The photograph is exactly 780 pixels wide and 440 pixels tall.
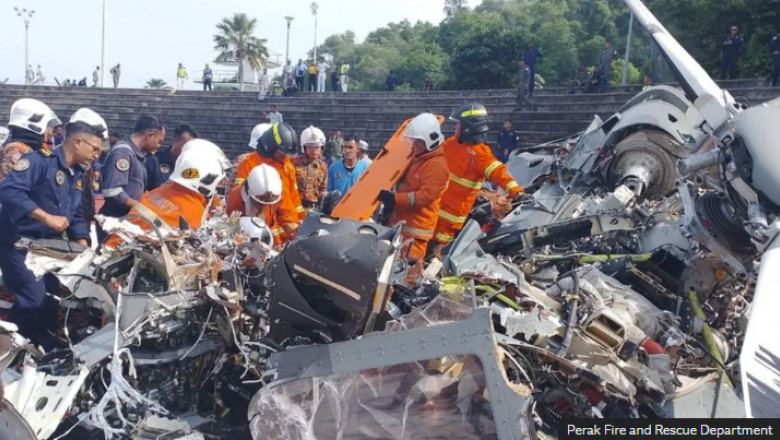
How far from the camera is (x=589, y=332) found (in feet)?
10.7

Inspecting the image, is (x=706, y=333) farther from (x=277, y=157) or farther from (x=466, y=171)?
(x=277, y=157)

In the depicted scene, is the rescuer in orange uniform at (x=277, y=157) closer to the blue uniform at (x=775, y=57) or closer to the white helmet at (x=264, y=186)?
the white helmet at (x=264, y=186)

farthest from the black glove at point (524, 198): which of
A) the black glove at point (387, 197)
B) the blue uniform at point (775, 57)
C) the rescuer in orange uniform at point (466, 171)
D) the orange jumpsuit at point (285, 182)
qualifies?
the blue uniform at point (775, 57)

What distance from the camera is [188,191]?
4469 millimetres

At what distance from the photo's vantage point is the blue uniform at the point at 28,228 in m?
4.04

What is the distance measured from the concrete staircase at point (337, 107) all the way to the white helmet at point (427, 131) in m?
8.93

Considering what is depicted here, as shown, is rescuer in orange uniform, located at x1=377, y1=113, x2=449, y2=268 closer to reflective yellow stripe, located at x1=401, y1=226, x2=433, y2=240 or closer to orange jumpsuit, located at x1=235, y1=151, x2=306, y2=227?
reflective yellow stripe, located at x1=401, y1=226, x2=433, y2=240

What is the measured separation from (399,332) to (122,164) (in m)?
3.35

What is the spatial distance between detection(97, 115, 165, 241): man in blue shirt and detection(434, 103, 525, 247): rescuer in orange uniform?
245 centimetres

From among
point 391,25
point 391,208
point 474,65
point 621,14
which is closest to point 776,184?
point 391,208

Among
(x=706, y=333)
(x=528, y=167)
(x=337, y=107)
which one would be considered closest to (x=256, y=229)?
(x=706, y=333)

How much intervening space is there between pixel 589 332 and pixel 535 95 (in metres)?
15.3

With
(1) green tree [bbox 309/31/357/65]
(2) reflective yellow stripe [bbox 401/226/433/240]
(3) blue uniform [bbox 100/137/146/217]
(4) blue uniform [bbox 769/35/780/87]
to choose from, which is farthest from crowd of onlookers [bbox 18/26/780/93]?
(1) green tree [bbox 309/31/357/65]

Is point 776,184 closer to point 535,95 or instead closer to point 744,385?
point 744,385
